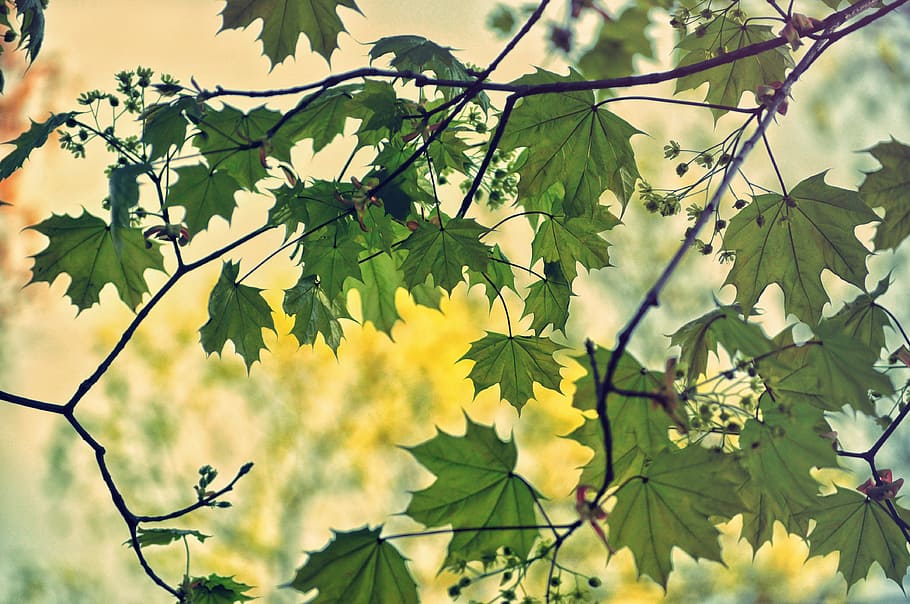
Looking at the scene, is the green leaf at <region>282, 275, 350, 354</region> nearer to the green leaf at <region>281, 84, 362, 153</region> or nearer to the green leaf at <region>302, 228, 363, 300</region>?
the green leaf at <region>302, 228, 363, 300</region>

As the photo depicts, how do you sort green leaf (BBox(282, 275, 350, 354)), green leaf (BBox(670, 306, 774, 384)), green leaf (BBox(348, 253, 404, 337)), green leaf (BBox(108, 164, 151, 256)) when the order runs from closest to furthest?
green leaf (BBox(670, 306, 774, 384)), green leaf (BBox(108, 164, 151, 256)), green leaf (BBox(282, 275, 350, 354)), green leaf (BBox(348, 253, 404, 337))

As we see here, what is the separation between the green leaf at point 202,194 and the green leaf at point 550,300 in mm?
460

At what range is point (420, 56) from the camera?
39.9 inches

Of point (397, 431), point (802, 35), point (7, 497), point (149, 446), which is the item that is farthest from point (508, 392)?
point (7, 497)

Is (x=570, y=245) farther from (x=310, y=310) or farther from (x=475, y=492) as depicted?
(x=475, y=492)

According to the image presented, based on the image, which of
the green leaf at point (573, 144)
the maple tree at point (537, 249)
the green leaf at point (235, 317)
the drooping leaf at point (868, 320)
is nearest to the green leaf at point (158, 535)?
the maple tree at point (537, 249)

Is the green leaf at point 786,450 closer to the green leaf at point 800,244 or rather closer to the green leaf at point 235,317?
the green leaf at point 800,244

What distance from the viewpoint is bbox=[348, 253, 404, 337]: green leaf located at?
140 cm

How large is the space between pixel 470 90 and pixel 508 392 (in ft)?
1.60

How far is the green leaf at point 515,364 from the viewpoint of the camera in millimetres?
1190

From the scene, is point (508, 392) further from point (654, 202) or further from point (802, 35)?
point (802, 35)

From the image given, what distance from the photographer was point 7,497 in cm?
1073

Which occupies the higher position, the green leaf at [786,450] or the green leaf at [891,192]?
the green leaf at [891,192]

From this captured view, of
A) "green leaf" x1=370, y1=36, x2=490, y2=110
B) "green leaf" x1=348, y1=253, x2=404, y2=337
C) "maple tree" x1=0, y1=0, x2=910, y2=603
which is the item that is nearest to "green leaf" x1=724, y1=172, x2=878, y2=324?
"maple tree" x1=0, y1=0, x2=910, y2=603
